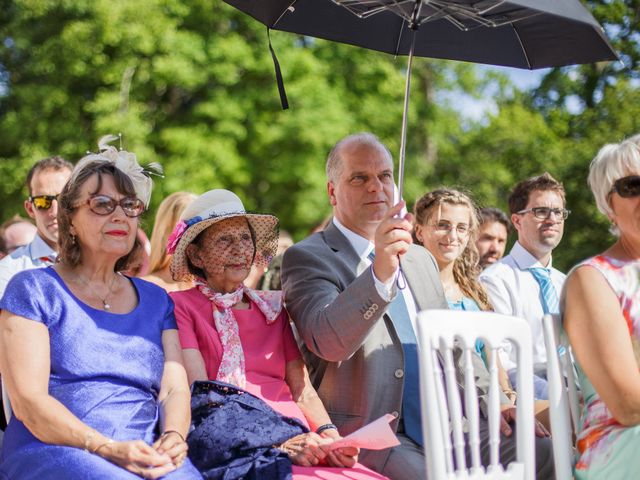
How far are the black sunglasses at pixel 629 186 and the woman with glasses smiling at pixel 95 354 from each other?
182 cm

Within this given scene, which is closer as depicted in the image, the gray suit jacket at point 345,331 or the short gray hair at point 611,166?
the short gray hair at point 611,166

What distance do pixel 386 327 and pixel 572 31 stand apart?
1.51 m

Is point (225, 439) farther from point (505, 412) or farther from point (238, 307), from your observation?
point (505, 412)

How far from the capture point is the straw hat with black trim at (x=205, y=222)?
148 inches

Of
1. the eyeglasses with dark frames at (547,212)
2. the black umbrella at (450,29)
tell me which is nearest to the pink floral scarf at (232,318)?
the black umbrella at (450,29)

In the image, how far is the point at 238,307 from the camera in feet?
12.3

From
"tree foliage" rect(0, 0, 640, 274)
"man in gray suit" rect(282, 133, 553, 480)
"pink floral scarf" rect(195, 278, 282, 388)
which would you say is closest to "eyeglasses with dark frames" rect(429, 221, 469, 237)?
"man in gray suit" rect(282, 133, 553, 480)

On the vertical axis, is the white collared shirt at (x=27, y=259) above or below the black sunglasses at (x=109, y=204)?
below

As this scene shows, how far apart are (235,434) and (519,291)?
2.68 metres

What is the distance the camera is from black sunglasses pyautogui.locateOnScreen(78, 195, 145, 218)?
3.38 m

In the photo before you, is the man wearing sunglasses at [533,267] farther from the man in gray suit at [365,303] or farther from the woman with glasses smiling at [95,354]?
the woman with glasses smiling at [95,354]

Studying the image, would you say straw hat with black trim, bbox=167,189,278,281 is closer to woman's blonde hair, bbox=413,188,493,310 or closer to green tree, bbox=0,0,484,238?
woman's blonde hair, bbox=413,188,493,310

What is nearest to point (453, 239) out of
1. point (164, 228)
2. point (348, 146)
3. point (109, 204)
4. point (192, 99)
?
point (348, 146)

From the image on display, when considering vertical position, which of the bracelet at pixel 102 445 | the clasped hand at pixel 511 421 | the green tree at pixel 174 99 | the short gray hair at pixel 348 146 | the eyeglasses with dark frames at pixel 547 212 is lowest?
the clasped hand at pixel 511 421
